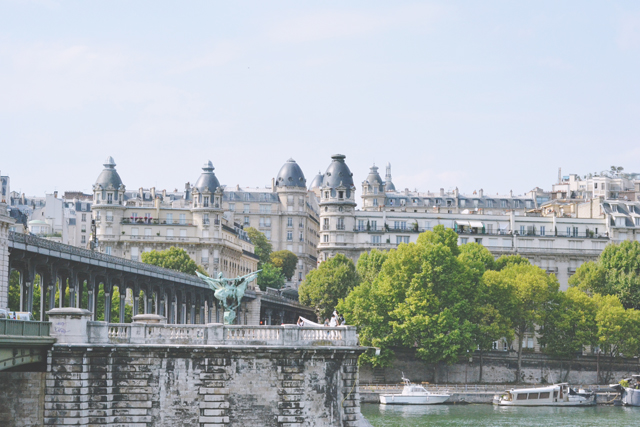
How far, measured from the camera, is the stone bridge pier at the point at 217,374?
47250mm

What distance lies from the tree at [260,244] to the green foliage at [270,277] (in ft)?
24.2

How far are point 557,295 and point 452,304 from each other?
1227cm

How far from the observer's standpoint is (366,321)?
336ft

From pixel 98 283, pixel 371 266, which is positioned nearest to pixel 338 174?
pixel 371 266

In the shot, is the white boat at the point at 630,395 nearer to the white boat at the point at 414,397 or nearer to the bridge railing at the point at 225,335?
the white boat at the point at 414,397

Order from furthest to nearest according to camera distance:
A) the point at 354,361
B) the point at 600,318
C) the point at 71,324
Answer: the point at 600,318, the point at 354,361, the point at 71,324

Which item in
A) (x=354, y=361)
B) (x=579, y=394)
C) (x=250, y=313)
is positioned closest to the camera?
(x=354, y=361)

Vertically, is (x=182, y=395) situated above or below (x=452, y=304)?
below

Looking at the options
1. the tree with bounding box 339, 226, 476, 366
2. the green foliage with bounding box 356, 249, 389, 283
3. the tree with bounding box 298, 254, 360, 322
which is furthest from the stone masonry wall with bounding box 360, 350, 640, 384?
the tree with bounding box 298, 254, 360, 322

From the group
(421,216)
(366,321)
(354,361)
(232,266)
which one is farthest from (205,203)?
(354,361)

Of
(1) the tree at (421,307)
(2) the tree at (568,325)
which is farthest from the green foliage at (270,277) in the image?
(1) the tree at (421,307)

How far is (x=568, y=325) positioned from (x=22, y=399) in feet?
231

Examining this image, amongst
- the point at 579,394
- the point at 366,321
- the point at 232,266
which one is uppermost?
the point at 232,266

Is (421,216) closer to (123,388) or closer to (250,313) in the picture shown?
(250,313)
